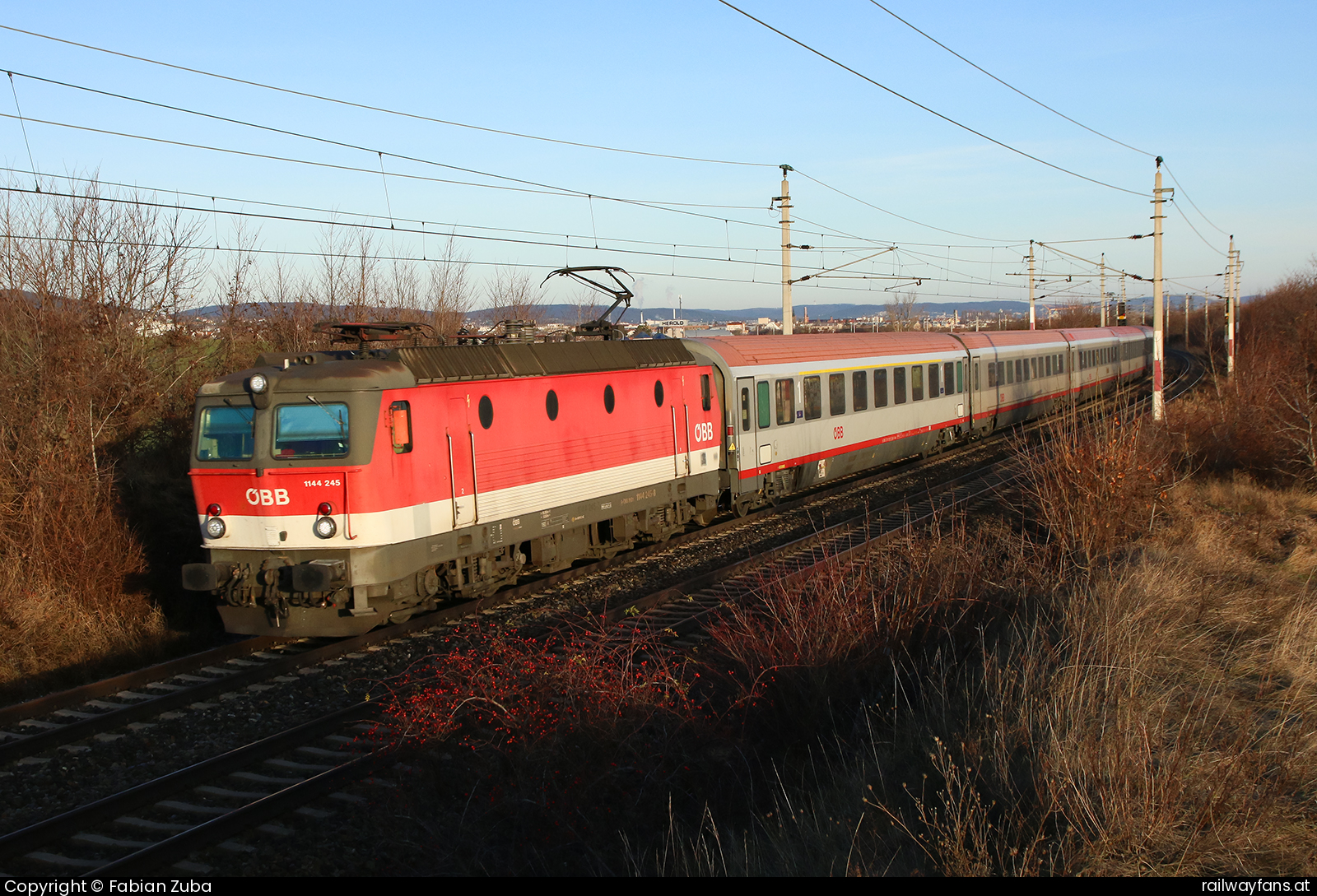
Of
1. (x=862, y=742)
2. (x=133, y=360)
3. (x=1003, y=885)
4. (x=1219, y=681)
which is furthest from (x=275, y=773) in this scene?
(x=133, y=360)

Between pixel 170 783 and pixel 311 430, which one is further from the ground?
pixel 311 430

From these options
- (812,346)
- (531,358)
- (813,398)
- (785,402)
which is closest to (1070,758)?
(531,358)

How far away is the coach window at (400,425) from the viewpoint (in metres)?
9.52

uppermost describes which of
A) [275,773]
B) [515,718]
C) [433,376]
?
[433,376]

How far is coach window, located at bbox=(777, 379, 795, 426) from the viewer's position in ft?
55.9

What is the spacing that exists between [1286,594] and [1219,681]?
3.77 metres

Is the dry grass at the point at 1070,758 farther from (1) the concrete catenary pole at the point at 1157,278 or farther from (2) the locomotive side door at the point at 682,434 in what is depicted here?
(1) the concrete catenary pole at the point at 1157,278

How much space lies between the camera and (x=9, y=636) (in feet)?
33.4

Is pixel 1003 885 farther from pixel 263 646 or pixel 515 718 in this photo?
pixel 263 646

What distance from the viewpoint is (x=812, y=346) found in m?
18.4

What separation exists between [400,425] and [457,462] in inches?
36.2

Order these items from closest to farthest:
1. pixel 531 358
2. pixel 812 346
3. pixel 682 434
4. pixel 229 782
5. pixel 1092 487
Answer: pixel 229 782 → pixel 531 358 → pixel 1092 487 → pixel 682 434 → pixel 812 346

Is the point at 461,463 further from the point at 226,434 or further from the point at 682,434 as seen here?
the point at 682,434

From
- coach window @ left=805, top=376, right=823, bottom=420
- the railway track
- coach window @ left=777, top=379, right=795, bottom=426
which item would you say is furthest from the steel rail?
coach window @ left=805, top=376, right=823, bottom=420
